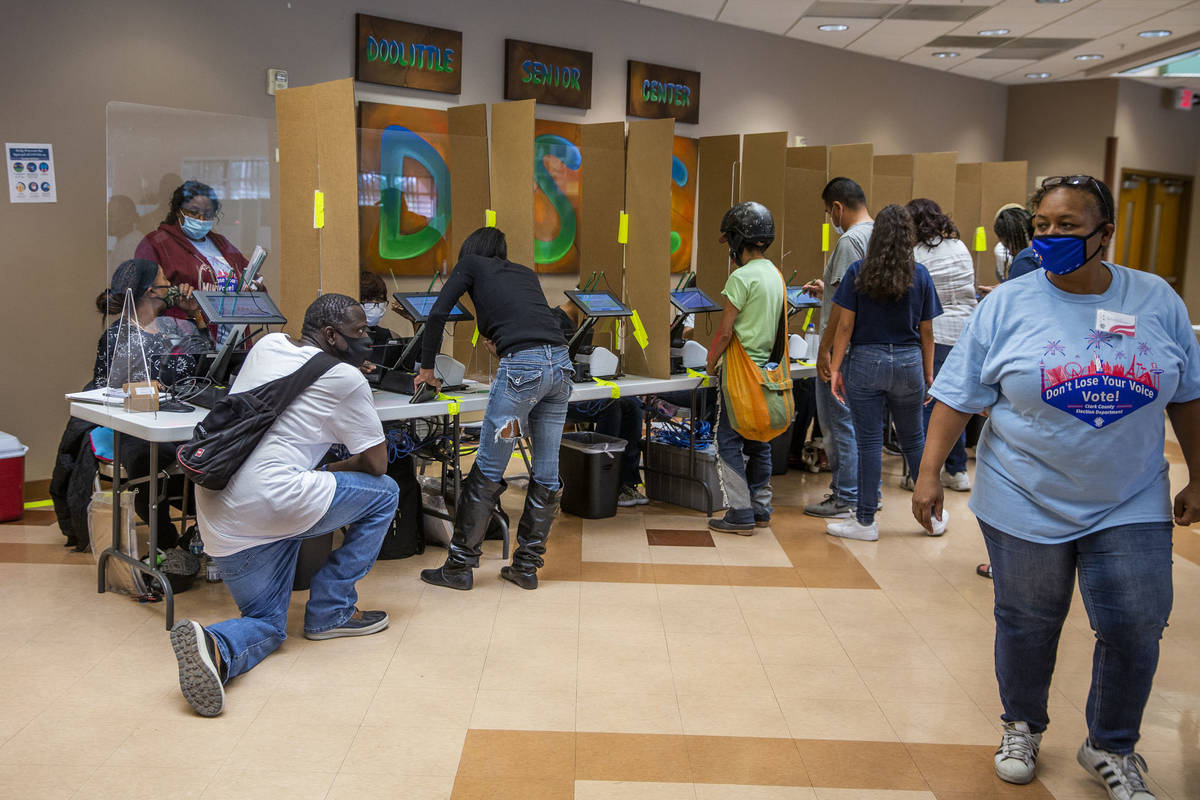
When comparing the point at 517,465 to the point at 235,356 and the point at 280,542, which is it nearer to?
the point at 235,356

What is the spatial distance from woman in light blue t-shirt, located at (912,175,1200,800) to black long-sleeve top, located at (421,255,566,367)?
173 cm

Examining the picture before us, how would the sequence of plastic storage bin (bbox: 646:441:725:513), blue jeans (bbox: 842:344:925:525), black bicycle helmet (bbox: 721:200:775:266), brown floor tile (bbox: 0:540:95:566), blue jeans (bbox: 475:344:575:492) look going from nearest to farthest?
blue jeans (bbox: 475:344:575:492), brown floor tile (bbox: 0:540:95:566), blue jeans (bbox: 842:344:925:525), black bicycle helmet (bbox: 721:200:775:266), plastic storage bin (bbox: 646:441:725:513)

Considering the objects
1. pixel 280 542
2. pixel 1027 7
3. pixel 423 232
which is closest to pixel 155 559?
pixel 280 542

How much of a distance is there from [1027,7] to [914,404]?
14.5 ft

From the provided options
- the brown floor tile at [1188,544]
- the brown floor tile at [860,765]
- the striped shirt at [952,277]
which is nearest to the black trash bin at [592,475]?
the striped shirt at [952,277]

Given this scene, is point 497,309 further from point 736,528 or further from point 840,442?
point 840,442

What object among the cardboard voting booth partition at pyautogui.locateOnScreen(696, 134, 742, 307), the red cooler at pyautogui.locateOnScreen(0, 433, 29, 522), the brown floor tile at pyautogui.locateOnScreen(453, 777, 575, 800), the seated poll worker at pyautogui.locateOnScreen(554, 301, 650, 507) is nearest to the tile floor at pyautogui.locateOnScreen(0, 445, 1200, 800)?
the brown floor tile at pyautogui.locateOnScreen(453, 777, 575, 800)

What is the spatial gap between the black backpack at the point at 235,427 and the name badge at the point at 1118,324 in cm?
209

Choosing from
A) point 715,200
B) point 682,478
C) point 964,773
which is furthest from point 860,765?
point 715,200

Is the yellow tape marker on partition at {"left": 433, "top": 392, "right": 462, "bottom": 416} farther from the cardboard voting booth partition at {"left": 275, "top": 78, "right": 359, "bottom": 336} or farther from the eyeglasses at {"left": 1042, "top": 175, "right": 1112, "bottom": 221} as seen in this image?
the eyeglasses at {"left": 1042, "top": 175, "right": 1112, "bottom": 221}

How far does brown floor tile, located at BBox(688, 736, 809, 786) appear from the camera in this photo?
2.45 m

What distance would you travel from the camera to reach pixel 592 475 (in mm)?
4766

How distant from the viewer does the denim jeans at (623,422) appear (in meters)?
5.02

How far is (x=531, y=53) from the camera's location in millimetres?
6559
